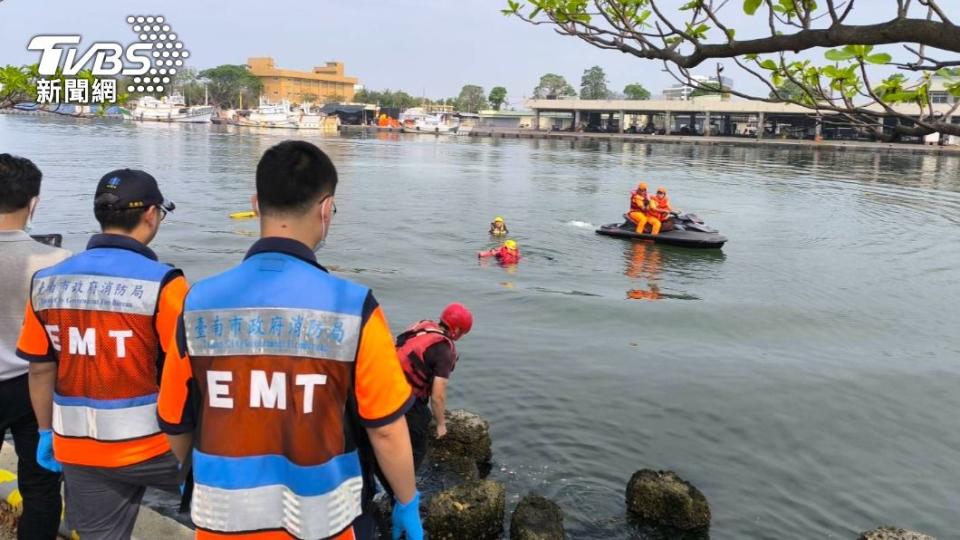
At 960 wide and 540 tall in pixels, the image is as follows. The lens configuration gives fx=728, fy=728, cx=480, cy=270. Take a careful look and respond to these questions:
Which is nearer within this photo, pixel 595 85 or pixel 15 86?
pixel 15 86

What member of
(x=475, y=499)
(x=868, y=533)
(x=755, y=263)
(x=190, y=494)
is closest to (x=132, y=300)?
(x=190, y=494)

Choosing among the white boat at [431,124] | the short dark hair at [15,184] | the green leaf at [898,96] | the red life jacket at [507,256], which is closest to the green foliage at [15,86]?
the short dark hair at [15,184]

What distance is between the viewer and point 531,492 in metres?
6.72

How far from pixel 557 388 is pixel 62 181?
29.2m

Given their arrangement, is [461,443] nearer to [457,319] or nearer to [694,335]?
[457,319]

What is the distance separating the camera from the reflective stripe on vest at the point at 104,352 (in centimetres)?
288

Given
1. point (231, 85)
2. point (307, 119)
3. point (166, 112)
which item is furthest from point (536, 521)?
point (231, 85)

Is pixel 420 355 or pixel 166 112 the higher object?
pixel 166 112

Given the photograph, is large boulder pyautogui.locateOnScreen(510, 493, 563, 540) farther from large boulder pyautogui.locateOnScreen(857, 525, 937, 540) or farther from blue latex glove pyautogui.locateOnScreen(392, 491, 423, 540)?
blue latex glove pyautogui.locateOnScreen(392, 491, 423, 540)

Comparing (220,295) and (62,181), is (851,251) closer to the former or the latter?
(220,295)

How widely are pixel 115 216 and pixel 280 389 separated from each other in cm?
136

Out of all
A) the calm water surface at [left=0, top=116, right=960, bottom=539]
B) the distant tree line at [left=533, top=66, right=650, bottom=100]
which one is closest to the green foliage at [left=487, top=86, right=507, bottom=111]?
the distant tree line at [left=533, top=66, right=650, bottom=100]

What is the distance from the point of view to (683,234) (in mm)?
20391

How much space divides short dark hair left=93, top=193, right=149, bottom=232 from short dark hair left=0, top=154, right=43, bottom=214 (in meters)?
0.79
